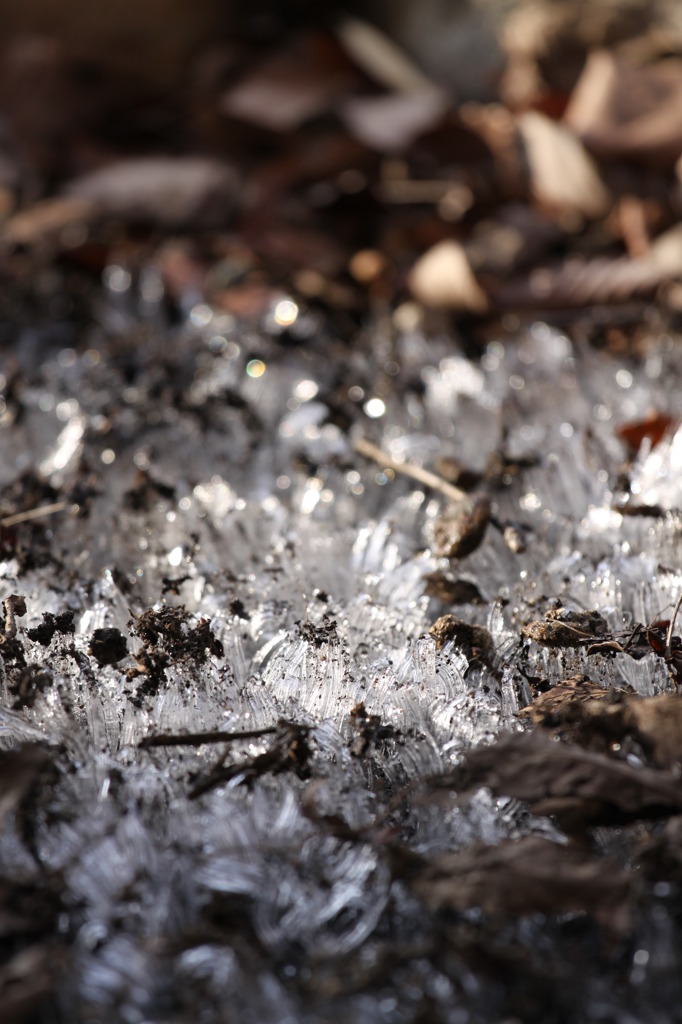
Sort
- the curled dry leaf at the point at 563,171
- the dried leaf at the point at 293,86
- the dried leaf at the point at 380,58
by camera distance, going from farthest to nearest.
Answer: the dried leaf at the point at 380,58 < the dried leaf at the point at 293,86 < the curled dry leaf at the point at 563,171

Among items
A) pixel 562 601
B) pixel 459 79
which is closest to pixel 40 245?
pixel 459 79

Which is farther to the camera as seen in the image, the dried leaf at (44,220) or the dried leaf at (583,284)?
the dried leaf at (44,220)

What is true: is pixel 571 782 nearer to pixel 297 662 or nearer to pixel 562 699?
pixel 562 699

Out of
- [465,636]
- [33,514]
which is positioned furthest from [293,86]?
[465,636]

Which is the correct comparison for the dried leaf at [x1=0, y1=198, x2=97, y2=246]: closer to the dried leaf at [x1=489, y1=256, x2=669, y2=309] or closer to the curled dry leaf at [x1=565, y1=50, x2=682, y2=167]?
the dried leaf at [x1=489, y1=256, x2=669, y2=309]

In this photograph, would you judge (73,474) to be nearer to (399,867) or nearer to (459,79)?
(399,867)

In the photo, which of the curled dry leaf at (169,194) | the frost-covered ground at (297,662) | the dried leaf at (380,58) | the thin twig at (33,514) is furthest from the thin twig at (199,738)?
the dried leaf at (380,58)

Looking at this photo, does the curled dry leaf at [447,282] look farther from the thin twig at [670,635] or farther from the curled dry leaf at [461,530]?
the thin twig at [670,635]
